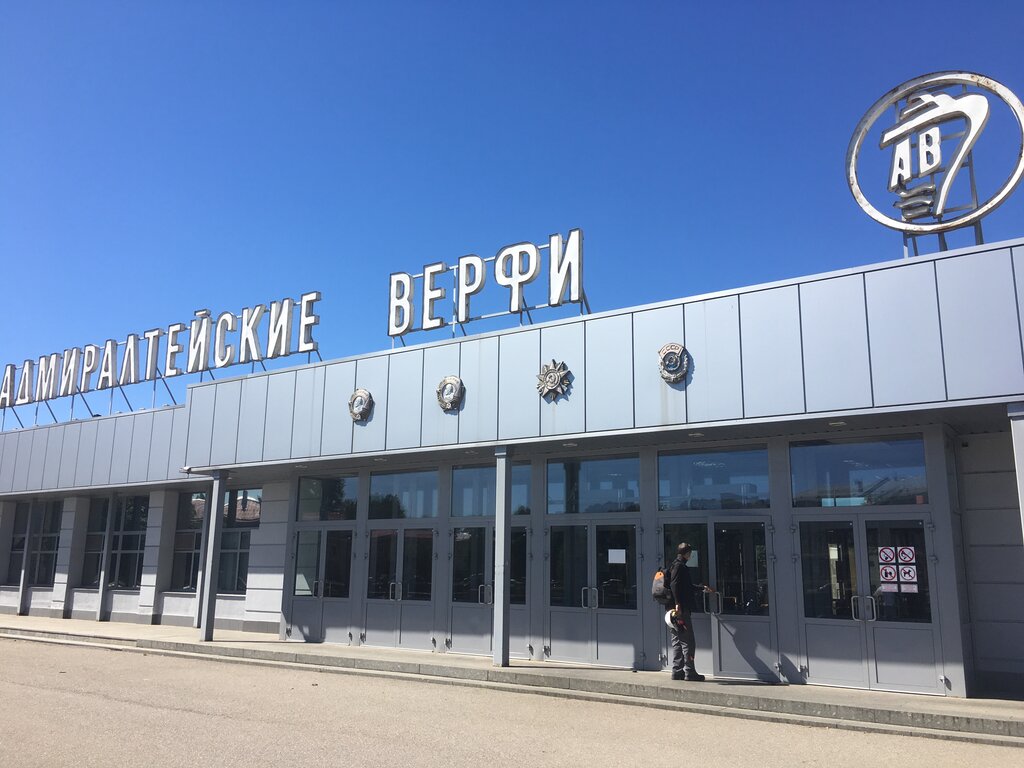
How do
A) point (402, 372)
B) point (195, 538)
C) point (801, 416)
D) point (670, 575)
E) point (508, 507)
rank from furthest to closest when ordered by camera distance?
point (195, 538), point (402, 372), point (508, 507), point (670, 575), point (801, 416)

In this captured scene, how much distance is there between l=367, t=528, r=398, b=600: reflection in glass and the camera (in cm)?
1581

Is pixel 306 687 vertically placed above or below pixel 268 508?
below

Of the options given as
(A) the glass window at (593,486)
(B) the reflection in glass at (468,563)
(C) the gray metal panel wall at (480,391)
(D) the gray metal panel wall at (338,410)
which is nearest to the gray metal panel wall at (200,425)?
(D) the gray metal panel wall at (338,410)

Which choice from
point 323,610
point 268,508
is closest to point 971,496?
point 323,610

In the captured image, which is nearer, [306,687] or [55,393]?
[306,687]

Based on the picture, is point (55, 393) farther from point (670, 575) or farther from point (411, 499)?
point (670, 575)

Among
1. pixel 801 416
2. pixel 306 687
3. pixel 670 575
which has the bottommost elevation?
pixel 306 687

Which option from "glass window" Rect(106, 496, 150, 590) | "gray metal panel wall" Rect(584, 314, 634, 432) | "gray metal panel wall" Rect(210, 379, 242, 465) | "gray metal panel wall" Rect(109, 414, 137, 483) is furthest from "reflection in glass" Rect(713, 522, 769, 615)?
"glass window" Rect(106, 496, 150, 590)

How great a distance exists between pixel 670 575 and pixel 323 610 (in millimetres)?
8221

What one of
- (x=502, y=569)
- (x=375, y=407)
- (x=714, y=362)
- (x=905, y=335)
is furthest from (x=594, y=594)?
(x=905, y=335)

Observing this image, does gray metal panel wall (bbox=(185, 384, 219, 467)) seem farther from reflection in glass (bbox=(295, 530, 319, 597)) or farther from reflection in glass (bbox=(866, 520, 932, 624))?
reflection in glass (bbox=(866, 520, 932, 624))

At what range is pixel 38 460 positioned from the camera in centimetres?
2370

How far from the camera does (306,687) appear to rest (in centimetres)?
1182

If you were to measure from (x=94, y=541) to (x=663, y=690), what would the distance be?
1994 cm
